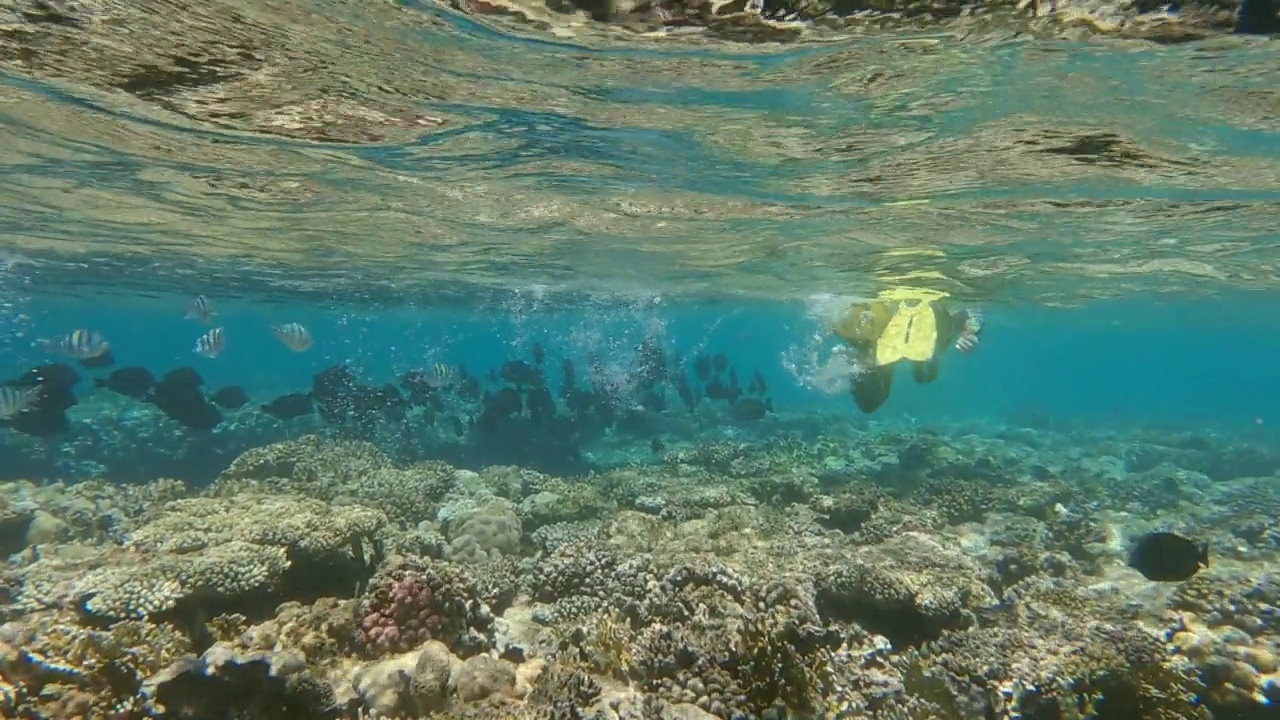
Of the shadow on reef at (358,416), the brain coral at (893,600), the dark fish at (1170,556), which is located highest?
the dark fish at (1170,556)

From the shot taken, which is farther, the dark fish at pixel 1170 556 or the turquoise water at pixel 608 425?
the dark fish at pixel 1170 556

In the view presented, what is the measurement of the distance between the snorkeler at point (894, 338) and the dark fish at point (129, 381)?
662 inches

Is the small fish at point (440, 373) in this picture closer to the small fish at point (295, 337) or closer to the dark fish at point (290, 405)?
the small fish at point (295, 337)

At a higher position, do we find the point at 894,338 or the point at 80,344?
the point at 80,344

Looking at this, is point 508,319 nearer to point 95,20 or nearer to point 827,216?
point 827,216

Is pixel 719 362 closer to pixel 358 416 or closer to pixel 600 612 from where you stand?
pixel 358 416

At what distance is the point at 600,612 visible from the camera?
337 inches

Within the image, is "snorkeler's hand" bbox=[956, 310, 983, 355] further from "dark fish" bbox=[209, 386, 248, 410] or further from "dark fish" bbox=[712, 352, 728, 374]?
"dark fish" bbox=[209, 386, 248, 410]

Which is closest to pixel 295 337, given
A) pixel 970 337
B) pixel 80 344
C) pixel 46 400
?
pixel 80 344

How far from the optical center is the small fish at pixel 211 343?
13.1 m

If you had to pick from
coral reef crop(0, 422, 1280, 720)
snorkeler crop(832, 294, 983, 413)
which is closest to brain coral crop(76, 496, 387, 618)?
coral reef crop(0, 422, 1280, 720)

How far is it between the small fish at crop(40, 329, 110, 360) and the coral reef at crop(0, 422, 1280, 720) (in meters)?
3.13

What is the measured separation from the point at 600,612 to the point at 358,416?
1278 cm

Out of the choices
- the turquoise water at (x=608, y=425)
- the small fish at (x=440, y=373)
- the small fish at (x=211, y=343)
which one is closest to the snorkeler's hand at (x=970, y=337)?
the turquoise water at (x=608, y=425)
